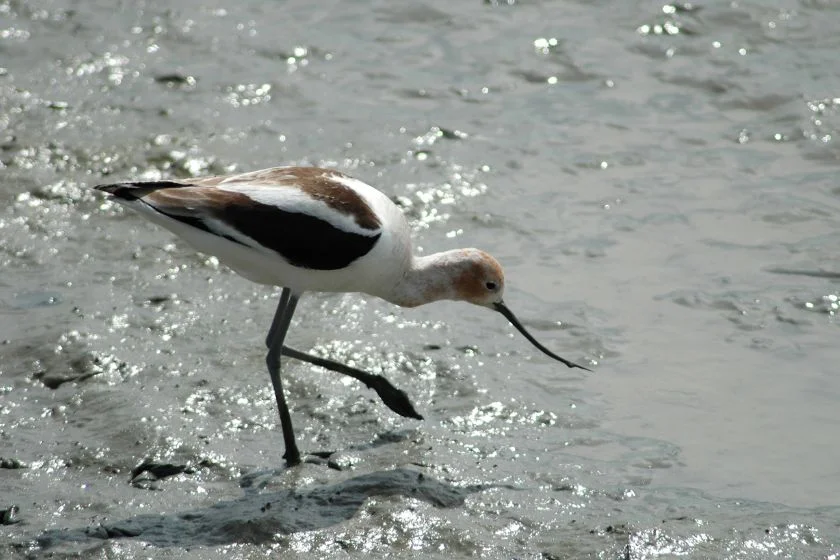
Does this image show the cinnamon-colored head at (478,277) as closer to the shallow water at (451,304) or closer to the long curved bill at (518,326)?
the long curved bill at (518,326)

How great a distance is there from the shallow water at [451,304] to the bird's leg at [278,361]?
111 millimetres

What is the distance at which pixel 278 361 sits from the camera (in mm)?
5297

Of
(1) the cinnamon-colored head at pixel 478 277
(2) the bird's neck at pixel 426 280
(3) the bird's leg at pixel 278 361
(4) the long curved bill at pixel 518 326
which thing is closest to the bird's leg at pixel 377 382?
(3) the bird's leg at pixel 278 361

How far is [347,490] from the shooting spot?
15.6ft

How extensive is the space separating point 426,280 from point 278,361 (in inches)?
29.9

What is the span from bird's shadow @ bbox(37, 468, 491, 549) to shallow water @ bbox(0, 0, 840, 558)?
0.01 metres

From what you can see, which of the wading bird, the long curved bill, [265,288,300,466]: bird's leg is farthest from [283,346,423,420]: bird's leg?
the long curved bill

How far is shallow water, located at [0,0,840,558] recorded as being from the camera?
467 centimetres

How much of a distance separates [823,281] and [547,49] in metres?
3.29

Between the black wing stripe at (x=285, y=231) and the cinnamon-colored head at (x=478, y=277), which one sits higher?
the black wing stripe at (x=285, y=231)

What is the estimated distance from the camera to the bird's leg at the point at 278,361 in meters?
4.99

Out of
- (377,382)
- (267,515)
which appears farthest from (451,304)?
(267,515)

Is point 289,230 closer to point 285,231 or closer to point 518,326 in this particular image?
point 285,231

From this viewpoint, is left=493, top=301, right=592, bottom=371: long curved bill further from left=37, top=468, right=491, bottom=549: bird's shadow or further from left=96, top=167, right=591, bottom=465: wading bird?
left=37, top=468, right=491, bottom=549: bird's shadow
